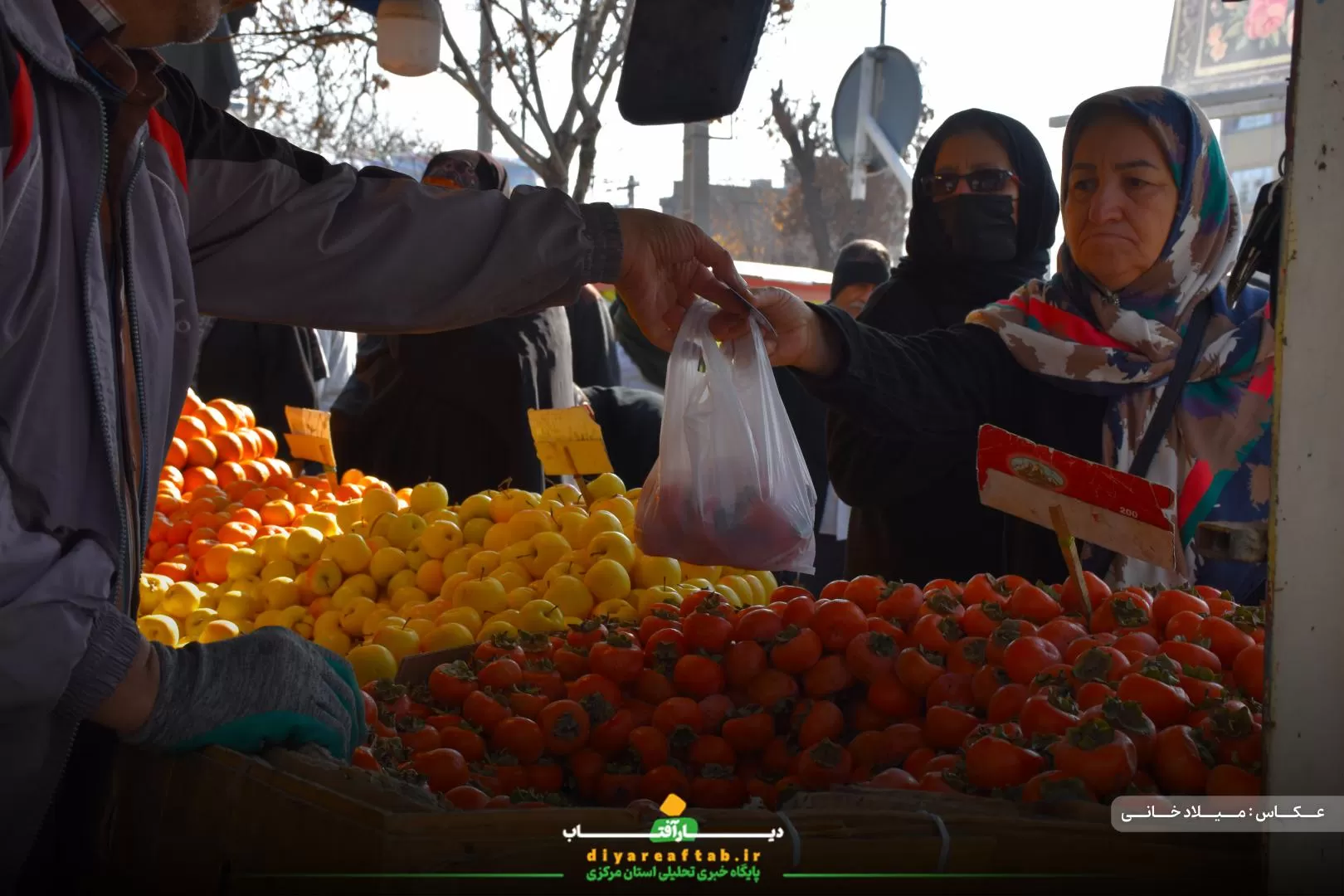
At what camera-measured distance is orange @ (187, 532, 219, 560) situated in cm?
351

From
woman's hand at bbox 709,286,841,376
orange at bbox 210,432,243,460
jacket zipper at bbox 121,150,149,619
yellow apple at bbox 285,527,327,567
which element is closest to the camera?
jacket zipper at bbox 121,150,149,619

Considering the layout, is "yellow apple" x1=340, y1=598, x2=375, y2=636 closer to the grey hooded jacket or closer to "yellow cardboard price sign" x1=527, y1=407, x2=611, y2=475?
"yellow cardboard price sign" x1=527, y1=407, x2=611, y2=475

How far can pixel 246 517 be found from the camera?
3713 mm

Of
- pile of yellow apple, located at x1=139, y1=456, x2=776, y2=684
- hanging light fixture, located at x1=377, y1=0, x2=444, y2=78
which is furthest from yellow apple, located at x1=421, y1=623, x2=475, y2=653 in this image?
hanging light fixture, located at x1=377, y1=0, x2=444, y2=78

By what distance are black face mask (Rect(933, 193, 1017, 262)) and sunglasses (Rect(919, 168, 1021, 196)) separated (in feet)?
0.06

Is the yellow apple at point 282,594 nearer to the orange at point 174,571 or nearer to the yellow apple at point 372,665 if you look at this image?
the orange at point 174,571

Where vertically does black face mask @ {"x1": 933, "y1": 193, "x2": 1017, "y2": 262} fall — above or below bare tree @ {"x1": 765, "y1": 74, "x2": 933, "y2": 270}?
below

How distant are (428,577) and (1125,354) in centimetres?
172

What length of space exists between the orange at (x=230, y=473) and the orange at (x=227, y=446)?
11 cm

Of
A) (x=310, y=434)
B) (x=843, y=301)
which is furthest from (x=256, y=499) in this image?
(x=843, y=301)

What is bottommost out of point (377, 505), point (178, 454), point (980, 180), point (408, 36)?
point (377, 505)

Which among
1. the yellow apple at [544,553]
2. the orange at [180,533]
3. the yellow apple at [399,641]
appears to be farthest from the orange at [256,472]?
the yellow apple at [399,641]

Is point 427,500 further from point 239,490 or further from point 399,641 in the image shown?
point 239,490

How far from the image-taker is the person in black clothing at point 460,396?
4.34m
